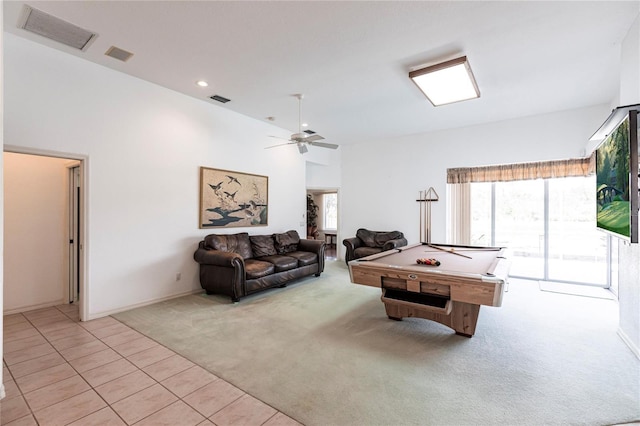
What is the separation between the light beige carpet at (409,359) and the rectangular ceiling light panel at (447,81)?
308 centimetres

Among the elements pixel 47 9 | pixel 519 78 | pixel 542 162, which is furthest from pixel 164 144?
pixel 542 162

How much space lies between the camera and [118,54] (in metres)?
3.45

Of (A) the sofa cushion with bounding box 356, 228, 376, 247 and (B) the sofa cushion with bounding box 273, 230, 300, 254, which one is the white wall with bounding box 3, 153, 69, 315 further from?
(A) the sofa cushion with bounding box 356, 228, 376, 247

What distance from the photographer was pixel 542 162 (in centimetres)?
561

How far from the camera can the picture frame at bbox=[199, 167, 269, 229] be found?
16.3 feet

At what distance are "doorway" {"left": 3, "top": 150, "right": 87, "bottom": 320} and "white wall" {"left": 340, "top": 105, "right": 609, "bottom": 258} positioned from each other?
5.71m

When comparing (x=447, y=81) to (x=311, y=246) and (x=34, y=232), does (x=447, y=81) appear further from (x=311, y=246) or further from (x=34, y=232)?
(x=34, y=232)

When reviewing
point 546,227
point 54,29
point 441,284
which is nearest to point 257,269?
point 441,284

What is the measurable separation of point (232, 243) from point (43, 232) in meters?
2.61

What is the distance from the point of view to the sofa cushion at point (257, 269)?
4418mm

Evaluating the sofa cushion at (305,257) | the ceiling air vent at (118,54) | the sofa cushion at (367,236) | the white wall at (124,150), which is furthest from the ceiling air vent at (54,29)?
the sofa cushion at (367,236)

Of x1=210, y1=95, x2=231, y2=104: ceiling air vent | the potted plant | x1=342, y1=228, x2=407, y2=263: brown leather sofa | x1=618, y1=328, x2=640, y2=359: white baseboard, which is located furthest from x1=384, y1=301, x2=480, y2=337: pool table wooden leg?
the potted plant

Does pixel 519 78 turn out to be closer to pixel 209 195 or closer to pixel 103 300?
pixel 209 195

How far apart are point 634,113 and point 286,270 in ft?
14.6
